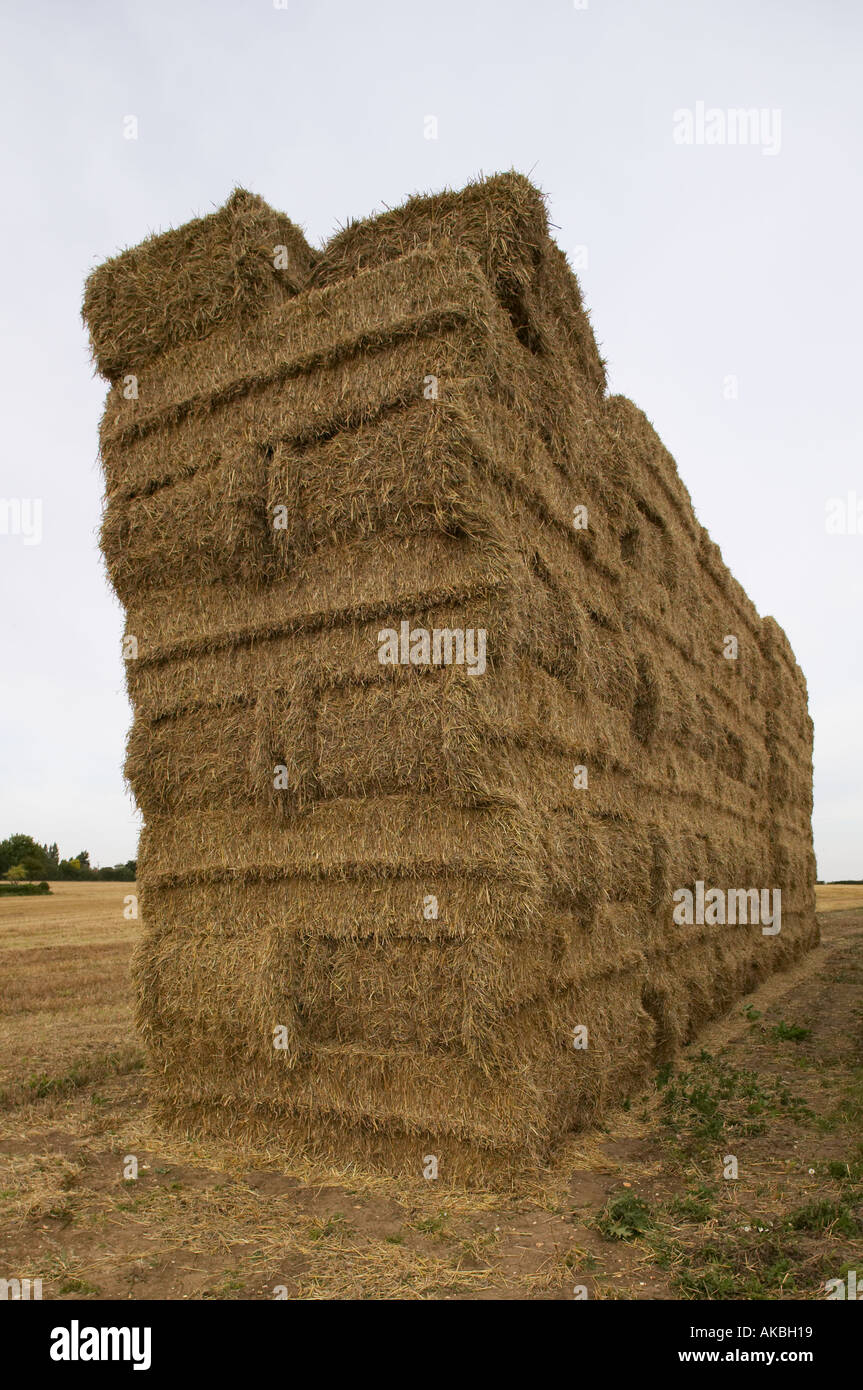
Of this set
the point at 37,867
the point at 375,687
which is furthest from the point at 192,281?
the point at 37,867

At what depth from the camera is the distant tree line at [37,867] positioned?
1877 inches

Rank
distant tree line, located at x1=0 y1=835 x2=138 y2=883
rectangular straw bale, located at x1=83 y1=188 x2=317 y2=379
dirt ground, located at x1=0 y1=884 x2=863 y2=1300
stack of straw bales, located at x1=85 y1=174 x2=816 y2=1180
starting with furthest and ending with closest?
distant tree line, located at x1=0 y1=835 x2=138 y2=883 → rectangular straw bale, located at x1=83 y1=188 x2=317 y2=379 → stack of straw bales, located at x1=85 y1=174 x2=816 y2=1180 → dirt ground, located at x1=0 y1=884 x2=863 y2=1300

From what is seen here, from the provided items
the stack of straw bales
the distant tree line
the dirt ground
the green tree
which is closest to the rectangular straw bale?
the stack of straw bales

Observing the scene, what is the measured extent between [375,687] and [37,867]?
48953 millimetres

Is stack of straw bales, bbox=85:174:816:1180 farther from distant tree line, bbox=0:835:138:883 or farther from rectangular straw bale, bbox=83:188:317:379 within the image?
distant tree line, bbox=0:835:138:883

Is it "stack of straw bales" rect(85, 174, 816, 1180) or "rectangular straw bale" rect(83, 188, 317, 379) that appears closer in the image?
"stack of straw bales" rect(85, 174, 816, 1180)

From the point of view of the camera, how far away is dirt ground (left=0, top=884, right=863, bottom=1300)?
419 centimetres

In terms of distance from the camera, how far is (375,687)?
5.90 metres

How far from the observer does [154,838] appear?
6.92 meters

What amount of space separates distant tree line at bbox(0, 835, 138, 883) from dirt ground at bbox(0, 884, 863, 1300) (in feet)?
115

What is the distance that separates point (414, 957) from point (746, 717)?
10045 mm

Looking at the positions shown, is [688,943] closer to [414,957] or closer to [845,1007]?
[845,1007]

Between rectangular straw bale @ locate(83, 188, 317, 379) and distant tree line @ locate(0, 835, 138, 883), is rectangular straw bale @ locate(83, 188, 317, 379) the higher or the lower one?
the higher one
